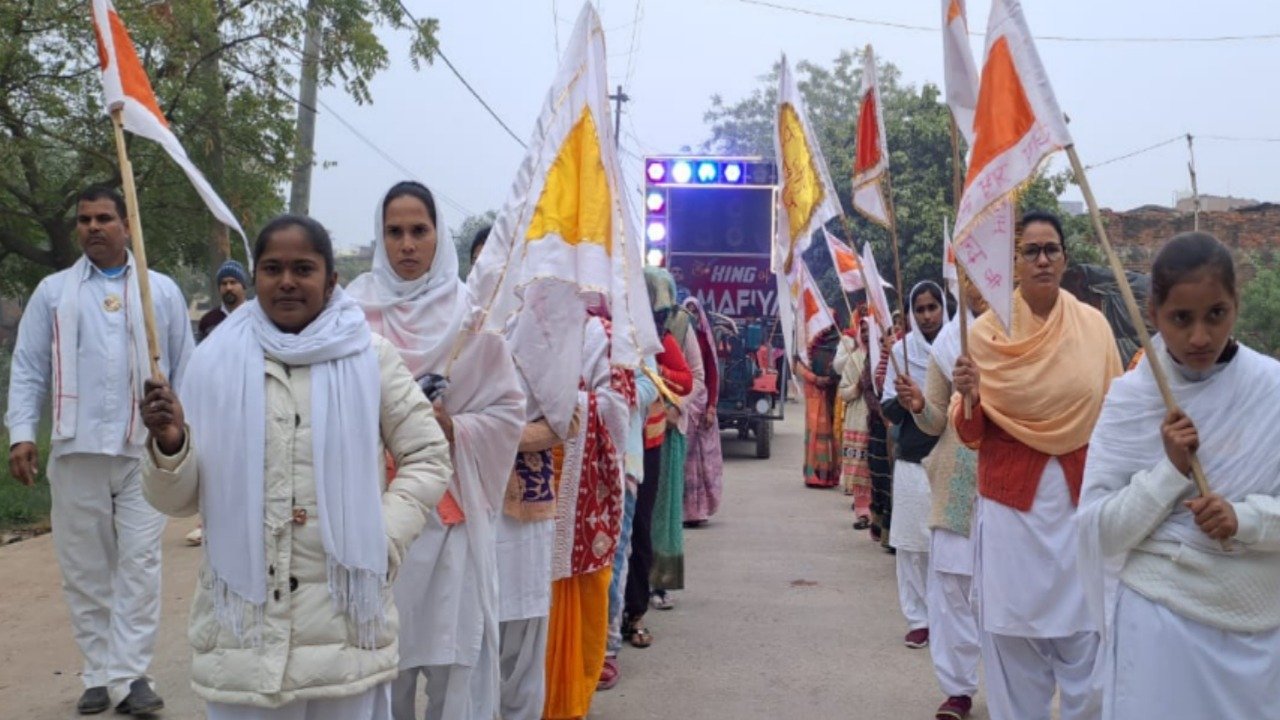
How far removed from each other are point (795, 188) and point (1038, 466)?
275 cm

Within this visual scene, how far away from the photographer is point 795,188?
7418mm

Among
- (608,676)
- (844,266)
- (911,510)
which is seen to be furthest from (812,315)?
(608,676)

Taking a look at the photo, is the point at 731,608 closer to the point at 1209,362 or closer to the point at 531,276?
the point at 531,276

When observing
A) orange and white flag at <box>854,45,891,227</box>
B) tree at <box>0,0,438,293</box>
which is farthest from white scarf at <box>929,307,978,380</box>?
tree at <box>0,0,438,293</box>

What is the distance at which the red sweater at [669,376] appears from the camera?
7586 mm

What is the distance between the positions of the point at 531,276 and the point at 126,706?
275 centimetres

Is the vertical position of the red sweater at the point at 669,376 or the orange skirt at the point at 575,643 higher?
the red sweater at the point at 669,376

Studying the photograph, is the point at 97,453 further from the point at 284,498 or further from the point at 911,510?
the point at 911,510

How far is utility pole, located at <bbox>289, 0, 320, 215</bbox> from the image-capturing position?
46.6 feet

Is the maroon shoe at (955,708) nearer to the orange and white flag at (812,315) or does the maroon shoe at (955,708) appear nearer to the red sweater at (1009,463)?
the red sweater at (1009,463)

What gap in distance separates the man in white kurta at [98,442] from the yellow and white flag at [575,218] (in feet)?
6.85

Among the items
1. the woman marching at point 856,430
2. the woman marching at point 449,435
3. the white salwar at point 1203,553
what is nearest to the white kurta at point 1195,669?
the white salwar at point 1203,553

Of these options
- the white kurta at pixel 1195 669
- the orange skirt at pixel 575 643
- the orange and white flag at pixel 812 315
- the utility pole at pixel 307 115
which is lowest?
the orange skirt at pixel 575 643

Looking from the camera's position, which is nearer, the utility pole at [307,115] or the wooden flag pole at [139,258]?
the wooden flag pole at [139,258]
